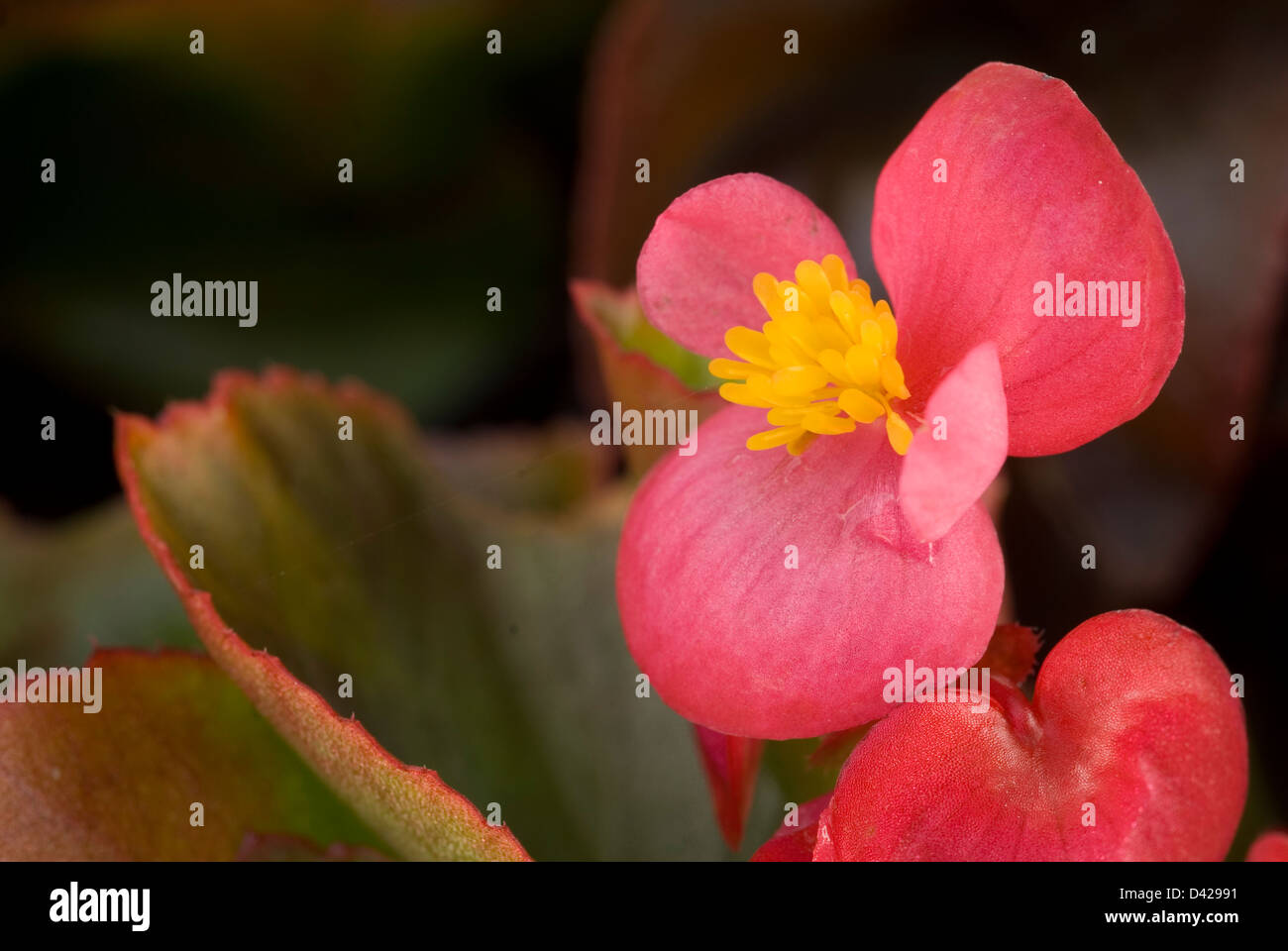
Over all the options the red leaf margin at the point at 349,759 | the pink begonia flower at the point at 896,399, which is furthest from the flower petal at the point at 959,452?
the red leaf margin at the point at 349,759

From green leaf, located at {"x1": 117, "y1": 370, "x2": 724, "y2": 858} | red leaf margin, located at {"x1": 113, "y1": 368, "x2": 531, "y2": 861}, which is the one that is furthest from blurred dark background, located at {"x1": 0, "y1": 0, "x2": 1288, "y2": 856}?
red leaf margin, located at {"x1": 113, "y1": 368, "x2": 531, "y2": 861}

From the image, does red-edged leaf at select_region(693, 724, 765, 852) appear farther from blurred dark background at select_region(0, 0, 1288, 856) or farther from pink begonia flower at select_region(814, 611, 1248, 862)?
blurred dark background at select_region(0, 0, 1288, 856)

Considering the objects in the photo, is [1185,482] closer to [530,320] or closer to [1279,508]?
[1279,508]

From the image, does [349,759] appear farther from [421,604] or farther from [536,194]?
[536,194]

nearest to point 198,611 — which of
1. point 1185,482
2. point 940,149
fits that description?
point 940,149

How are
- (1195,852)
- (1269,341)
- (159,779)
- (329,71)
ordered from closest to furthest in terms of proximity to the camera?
(1195,852) → (159,779) → (1269,341) → (329,71)

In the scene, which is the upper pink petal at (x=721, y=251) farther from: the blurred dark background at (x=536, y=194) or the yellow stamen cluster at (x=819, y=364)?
the blurred dark background at (x=536, y=194)
